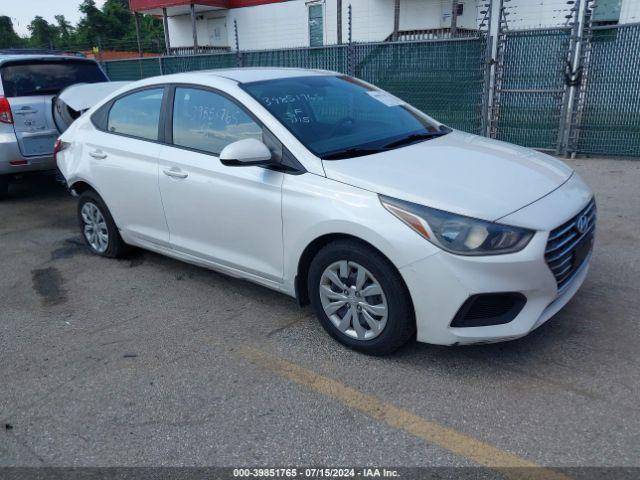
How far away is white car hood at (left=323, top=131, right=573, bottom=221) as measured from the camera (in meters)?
3.01

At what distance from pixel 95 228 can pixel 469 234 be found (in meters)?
3.73

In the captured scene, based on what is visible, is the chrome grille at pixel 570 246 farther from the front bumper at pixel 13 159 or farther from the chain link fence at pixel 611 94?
the front bumper at pixel 13 159

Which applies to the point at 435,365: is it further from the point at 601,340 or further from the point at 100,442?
the point at 100,442

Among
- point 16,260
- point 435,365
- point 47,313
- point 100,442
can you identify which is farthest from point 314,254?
point 16,260

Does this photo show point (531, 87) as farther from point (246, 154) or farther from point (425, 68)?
point (246, 154)

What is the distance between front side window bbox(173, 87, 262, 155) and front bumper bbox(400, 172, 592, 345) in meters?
1.52

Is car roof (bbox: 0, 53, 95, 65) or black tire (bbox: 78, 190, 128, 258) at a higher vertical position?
car roof (bbox: 0, 53, 95, 65)

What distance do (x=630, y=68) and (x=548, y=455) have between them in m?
7.31

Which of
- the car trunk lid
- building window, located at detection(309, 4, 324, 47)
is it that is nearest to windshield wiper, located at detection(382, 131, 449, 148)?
the car trunk lid

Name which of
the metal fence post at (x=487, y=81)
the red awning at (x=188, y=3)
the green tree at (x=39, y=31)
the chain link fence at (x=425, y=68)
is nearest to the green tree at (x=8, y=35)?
the green tree at (x=39, y=31)

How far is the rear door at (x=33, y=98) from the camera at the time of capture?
23.3 feet

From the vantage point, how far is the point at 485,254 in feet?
9.37

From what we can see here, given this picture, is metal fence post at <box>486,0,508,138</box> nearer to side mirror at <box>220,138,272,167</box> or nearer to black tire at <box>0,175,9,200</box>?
side mirror at <box>220,138,272,167</box>

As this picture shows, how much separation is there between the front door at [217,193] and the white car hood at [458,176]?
1.89ft
